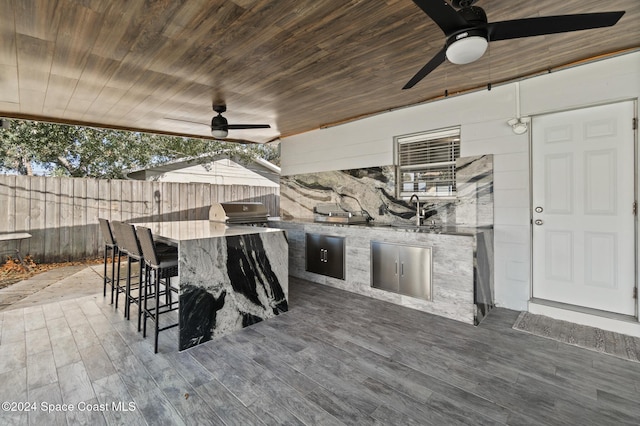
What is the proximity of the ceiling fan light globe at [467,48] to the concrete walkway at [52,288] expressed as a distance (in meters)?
4.61

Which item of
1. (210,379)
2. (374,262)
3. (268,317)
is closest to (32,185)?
(268,317)

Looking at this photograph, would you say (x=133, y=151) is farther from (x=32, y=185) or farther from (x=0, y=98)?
(x=0, y=98)

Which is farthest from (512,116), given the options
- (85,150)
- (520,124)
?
(85,150)

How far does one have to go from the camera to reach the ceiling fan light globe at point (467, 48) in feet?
5.32

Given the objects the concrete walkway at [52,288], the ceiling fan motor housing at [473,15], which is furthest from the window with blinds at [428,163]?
the concrete walkway at [52,288]

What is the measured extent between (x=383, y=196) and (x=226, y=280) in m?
2.58

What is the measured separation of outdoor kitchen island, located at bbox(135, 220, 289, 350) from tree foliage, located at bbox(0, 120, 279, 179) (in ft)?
13.4

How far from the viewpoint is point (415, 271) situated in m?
3.26

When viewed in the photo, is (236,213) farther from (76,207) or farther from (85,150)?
(85,150)

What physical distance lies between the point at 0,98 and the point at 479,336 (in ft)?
18.8

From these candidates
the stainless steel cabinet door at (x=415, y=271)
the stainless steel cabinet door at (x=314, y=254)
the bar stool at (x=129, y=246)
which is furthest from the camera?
the stainless steel cabinet door at (x=314, y=254)

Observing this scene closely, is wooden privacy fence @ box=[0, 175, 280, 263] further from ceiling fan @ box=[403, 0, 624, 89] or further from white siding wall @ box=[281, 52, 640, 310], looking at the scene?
ceiling fan @ box=[403, 0, 624, 89]

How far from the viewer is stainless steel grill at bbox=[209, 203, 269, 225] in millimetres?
4023

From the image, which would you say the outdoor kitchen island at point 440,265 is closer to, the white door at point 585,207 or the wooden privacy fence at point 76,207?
the white door at point 585,207
